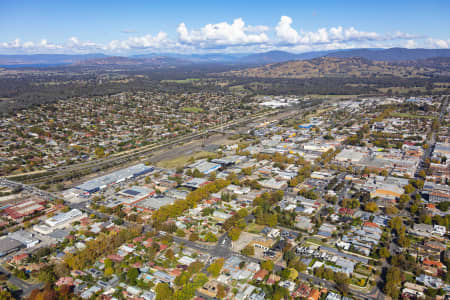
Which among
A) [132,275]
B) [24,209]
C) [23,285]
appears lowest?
[23,285]

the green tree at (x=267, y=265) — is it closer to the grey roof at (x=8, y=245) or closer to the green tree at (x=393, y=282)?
the green tree at (x=393, y=282)

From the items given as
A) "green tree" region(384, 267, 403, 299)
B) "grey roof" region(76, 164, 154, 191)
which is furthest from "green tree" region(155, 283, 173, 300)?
"grey roof" region(76, 164, 154, 191)

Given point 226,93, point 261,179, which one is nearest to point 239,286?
point 261,179

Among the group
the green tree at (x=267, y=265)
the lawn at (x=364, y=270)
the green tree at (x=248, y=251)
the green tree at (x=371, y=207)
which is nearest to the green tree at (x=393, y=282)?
the lawn at (x=364, y=270)

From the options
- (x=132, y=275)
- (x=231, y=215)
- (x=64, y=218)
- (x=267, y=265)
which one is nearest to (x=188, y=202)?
(x=231, y=215)

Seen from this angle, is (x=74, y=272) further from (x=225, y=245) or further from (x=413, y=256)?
(x=413, y=256)

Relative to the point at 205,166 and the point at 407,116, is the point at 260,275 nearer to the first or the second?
the point at 205,166
